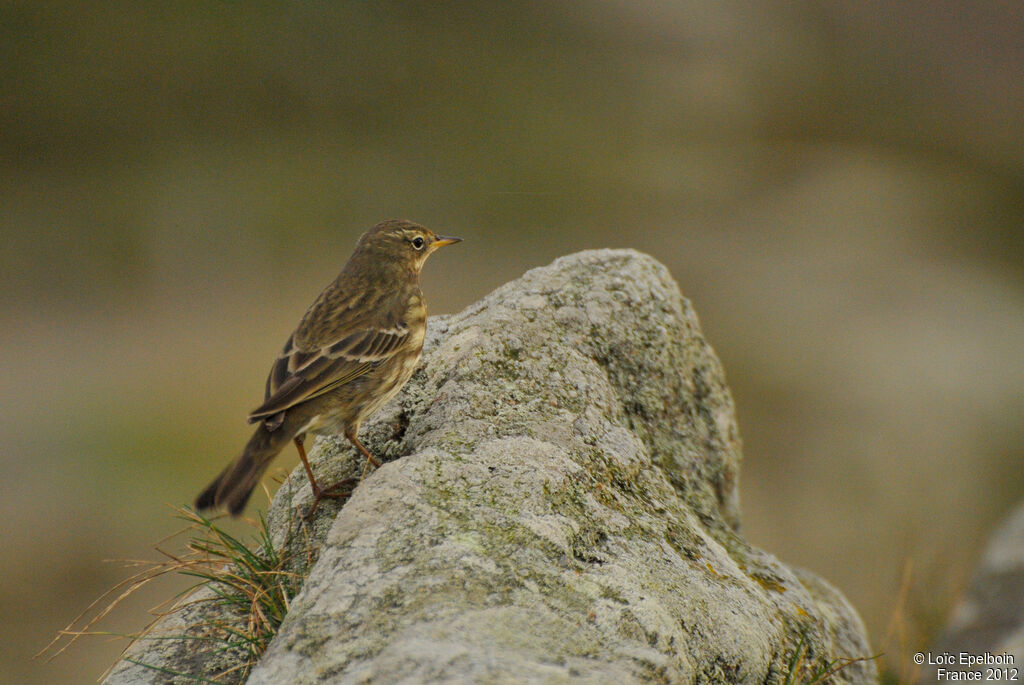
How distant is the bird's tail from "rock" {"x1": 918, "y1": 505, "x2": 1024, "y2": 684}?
4529mm

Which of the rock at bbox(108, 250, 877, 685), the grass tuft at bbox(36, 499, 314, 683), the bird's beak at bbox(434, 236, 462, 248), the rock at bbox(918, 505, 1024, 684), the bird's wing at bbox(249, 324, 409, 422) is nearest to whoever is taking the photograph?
the rock at bbox(108, 250, 877, 685)

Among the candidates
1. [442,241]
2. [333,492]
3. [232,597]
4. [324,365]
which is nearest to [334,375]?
[324,365]

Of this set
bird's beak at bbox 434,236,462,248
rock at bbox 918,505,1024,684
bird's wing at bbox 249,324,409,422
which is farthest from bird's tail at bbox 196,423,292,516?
rock at bbox 918,505,1024,684

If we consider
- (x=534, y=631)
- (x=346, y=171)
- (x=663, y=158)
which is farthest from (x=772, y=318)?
(x=534, y=631)

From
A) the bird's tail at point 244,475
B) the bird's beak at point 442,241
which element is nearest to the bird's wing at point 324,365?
the bird's tail at point 244,475

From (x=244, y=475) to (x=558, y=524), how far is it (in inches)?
61.1

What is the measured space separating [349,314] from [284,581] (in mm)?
1710

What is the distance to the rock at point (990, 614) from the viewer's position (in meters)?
6.70

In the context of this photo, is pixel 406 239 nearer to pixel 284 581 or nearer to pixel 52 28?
pixel 284 581

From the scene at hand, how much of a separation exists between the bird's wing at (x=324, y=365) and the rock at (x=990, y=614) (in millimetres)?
4217

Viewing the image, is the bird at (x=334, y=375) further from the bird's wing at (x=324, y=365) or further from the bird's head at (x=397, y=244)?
the bird's head at (x=397, y=244)

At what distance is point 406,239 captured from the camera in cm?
593

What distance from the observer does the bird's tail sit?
169 inches

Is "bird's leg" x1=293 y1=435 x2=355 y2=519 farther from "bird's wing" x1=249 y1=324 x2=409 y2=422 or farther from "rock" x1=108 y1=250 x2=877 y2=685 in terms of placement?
"bird's wing" x1=249 y1=324 x2=409 y2=422
